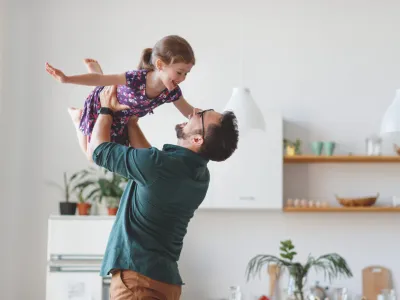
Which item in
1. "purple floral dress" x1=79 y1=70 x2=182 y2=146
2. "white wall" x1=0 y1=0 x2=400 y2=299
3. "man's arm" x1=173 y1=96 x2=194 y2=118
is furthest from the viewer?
"white wall" x1=0 y1=0 x2=400 y2=299

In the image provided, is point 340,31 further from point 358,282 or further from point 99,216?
point 99,216

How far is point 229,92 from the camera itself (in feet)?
19.9

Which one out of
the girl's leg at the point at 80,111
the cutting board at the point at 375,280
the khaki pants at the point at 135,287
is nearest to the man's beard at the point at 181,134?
the girl's leg at the point at 80,111

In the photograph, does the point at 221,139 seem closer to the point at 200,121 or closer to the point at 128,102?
the point at 200,121

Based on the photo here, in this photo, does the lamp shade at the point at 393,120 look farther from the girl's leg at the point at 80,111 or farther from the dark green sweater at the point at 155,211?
the girl's leg at the point at 80,111

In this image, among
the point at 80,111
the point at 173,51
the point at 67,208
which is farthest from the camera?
the point at 67,208

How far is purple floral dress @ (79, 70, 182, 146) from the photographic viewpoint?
104 inches

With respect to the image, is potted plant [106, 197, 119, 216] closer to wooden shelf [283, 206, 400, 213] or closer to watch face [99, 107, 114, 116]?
wooden shelf [283, 206, 400, 213]

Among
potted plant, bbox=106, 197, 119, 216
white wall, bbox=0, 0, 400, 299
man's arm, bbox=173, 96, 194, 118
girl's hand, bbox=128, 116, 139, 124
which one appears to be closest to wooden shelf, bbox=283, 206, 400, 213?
white wall, bbox=0, 0, 400, 299

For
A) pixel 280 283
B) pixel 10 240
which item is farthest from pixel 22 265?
pixel 280 283

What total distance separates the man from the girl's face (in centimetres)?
22

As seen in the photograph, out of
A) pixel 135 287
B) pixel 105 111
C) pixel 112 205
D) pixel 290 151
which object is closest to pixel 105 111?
pixel 105 111

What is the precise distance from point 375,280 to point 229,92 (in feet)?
6.48

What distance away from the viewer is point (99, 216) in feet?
18.1
